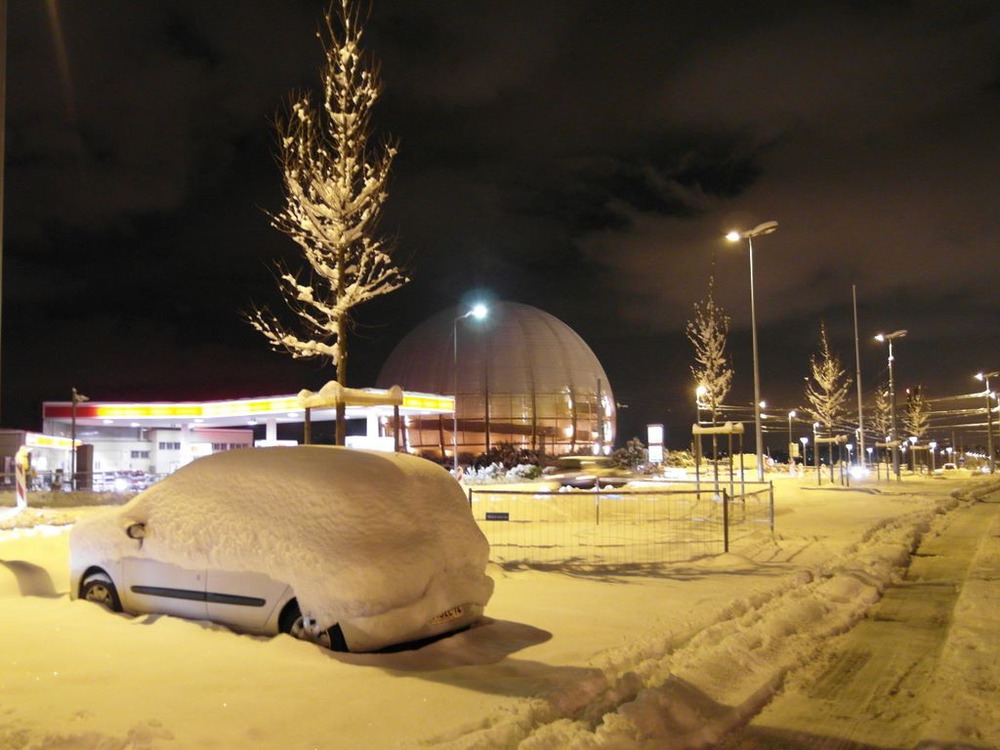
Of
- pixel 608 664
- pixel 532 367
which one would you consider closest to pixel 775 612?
pixel 608 664

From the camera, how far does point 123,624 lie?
7016 mm

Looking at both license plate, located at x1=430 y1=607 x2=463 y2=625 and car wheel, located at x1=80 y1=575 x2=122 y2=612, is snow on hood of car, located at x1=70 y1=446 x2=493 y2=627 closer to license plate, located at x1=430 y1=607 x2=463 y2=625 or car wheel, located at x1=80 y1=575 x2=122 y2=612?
license plate, located at x1=430 y1=607 x2=463 y2=625

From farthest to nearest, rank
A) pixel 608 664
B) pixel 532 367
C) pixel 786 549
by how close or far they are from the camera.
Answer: pixel 532 367 → pixel 786 549 → pixel 608 664

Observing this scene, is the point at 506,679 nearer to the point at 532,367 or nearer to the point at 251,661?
the point at 251,661

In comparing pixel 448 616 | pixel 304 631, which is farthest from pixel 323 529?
pixel 448 616

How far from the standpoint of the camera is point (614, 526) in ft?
66.0

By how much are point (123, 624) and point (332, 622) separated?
2012 mm

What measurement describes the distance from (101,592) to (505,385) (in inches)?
2283

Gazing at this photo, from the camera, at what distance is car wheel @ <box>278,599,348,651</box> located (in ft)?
21.1

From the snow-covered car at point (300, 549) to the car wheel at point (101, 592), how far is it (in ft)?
0.04

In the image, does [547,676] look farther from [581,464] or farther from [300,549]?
[581,464]

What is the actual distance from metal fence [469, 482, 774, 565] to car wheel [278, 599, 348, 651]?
22.3 feet

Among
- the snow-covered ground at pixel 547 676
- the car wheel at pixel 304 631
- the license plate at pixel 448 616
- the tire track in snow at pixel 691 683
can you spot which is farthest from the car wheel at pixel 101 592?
the tire track in snow at pixel 691 683

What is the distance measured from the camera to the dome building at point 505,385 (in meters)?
65.1
